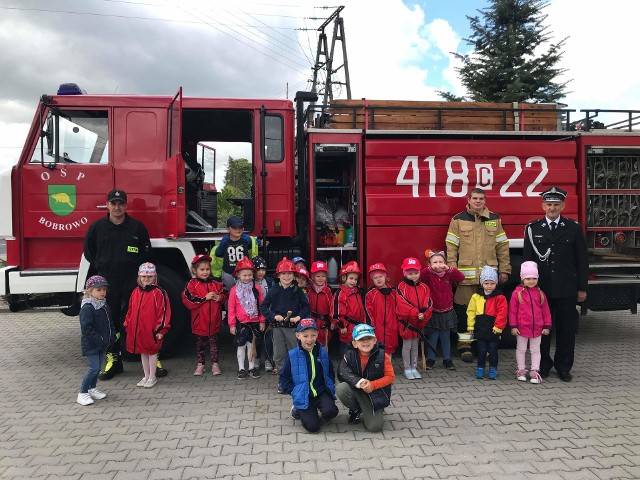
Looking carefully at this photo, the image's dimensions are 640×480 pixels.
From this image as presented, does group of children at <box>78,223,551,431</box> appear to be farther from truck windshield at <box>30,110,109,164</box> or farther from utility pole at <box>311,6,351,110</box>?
utility pole at <box>311,6,351,110</box>

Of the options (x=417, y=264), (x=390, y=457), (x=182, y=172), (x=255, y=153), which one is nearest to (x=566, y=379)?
(x=417, y=264)

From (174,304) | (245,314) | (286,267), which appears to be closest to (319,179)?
(286,267)

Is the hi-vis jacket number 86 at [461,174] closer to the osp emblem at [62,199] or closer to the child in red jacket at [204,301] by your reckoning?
the child in red jacket at [204,301]

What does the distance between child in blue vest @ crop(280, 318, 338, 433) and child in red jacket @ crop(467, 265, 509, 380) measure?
186 cm

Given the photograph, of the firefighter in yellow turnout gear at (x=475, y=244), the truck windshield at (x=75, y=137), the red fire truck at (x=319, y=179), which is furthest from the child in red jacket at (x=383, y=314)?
the truck windshield at (x=75, y=137)

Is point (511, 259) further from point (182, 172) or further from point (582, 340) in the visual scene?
point (182, 172)

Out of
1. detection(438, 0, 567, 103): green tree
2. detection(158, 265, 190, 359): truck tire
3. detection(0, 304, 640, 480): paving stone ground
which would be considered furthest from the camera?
detection(438, 0, 567, 103): green tree

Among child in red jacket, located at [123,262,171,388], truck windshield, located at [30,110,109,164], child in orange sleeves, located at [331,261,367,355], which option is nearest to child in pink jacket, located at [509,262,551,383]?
child in orange sleeves, located at [331,261,367,355]

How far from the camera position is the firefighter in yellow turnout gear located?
4.89 m

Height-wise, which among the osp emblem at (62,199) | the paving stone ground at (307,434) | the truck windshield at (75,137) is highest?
the truck windshield at (75,137)

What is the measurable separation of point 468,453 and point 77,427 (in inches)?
113

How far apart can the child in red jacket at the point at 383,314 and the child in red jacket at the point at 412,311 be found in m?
0.10

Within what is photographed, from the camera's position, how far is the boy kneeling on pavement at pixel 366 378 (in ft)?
10.8

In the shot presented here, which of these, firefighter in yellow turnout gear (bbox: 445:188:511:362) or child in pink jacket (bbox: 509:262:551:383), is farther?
firefighter in yellow turnout gear (bbox: 445:188:511:362)
